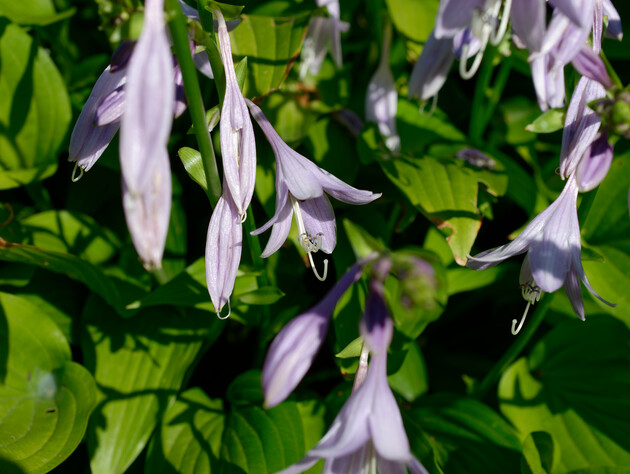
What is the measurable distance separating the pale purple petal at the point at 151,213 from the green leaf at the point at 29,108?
1.41m

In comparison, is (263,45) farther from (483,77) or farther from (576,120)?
(576,120)

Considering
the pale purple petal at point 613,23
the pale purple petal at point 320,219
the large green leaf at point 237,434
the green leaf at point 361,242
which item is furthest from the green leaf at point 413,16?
the green leaf at point 361,242

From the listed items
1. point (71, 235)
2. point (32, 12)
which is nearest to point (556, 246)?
point (71, 235)

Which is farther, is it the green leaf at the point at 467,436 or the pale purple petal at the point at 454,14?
the green leaf at the point at 467,436

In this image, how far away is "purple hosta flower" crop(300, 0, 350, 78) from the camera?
2.34 meters

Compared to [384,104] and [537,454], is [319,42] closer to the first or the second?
[384,104]

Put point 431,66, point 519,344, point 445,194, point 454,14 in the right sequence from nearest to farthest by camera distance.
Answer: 1. point 454,14
2. point 519,344
3. point 445,194
4. point 431,66

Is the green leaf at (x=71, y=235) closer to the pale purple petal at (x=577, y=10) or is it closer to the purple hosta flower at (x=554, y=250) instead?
the purple hosta flower at (x=554, y=250)

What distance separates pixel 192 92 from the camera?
3.99 ft

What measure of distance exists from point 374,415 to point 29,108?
1.89 meters

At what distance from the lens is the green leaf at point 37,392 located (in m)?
1.64

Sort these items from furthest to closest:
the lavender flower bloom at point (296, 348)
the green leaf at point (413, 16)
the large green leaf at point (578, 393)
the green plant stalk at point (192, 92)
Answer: the green leaf at point (413, 16) → the large green leaf at point (578, 393) → the green plant stalk at point (192, 92) → the lavender flower bloom at point (296, 348)

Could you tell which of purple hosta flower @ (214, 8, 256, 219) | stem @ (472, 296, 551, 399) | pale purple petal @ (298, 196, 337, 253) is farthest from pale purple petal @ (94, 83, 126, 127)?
stem @ (472, 296, 551, 399)

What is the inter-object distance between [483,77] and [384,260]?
1.58 meters
